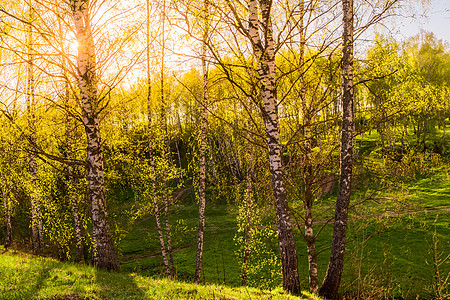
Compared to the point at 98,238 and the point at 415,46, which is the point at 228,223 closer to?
the point at 98,238

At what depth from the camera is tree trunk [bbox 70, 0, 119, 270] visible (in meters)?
8.35

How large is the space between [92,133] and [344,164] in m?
7.25

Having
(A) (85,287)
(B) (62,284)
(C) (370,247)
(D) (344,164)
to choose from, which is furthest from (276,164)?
(C) (370,247)

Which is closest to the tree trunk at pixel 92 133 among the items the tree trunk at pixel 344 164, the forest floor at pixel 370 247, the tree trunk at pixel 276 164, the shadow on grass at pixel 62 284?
the shadow on grass at pixel 62 284

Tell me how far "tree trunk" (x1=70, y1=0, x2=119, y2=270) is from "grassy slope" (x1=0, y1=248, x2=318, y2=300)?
2.69 feet

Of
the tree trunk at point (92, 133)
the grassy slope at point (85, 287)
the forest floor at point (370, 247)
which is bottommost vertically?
the forest floor at point (370, 247)

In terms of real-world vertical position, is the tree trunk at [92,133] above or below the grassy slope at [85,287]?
above

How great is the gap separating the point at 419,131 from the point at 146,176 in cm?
3418

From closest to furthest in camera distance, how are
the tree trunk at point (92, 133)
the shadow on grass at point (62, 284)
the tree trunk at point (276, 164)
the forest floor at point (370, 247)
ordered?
the shadow on grass at point (62, 284)
the tree trunk at point (276, 164)
the tree trunk at point (92, 133)
the forest floor at point (370, 247)

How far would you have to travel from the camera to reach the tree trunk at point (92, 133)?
329 inches

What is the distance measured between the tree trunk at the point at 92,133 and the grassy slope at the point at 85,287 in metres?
0.82

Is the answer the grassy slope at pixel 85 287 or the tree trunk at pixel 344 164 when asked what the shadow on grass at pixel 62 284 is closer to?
the grassy slope at pixel 85 287

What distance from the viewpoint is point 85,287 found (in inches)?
238

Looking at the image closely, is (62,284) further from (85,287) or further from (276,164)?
(276,164)
